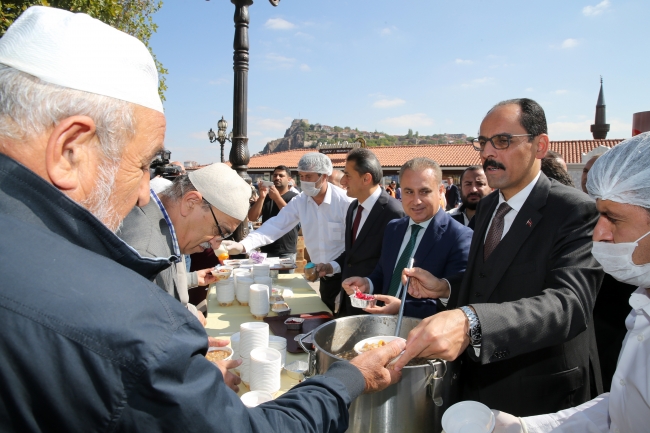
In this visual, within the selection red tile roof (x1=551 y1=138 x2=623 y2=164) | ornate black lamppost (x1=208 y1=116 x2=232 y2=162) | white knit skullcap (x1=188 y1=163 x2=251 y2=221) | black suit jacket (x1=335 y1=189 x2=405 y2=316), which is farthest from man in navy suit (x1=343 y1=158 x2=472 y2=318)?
red tile roof (x1=551 y1=138 x2=623 y2=164)

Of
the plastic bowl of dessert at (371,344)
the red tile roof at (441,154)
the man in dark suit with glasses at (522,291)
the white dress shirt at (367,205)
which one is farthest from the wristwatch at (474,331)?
the red tile roof at (441,154)

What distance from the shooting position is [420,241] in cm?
274

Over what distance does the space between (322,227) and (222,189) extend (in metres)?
2.19

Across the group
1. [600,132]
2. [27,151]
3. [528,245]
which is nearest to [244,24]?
[528,245]

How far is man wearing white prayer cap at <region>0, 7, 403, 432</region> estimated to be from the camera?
573 mm

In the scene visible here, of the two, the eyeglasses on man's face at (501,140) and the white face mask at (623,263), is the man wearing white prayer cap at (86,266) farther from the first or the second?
the eyeglasses on man's face at (501,140)

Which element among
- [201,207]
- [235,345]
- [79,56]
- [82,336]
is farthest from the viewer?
[201,207]

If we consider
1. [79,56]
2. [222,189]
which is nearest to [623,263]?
[79,56]

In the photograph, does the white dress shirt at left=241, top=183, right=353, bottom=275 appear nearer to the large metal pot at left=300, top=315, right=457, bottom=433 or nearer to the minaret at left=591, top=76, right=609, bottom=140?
the large metal pot at left=300, top=315, right=457, bottom=433

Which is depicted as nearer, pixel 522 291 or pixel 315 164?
pixel 522 291

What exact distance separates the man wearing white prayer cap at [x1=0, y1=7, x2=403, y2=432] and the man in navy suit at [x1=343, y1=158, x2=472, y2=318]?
174 centimetres

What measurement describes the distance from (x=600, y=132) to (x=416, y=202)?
53738mm

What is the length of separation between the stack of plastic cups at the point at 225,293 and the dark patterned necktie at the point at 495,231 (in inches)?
85.0

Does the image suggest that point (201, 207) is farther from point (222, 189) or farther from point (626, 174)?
point (626, 174)
